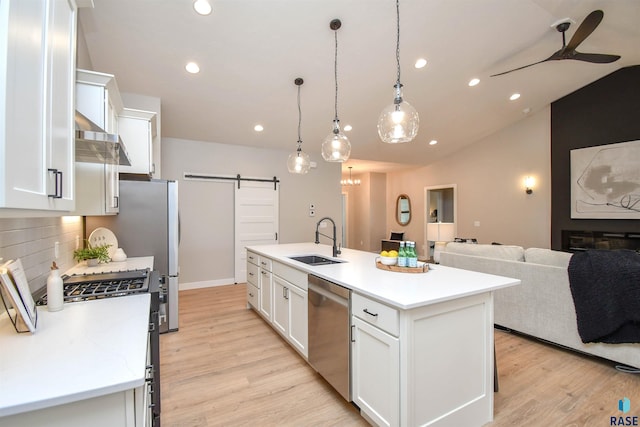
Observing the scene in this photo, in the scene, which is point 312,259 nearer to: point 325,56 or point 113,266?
point 113,266

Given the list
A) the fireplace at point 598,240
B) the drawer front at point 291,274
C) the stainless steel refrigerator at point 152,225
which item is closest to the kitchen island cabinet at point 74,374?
the drawer front at point 291,274

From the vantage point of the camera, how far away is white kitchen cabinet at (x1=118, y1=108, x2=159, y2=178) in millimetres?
2834

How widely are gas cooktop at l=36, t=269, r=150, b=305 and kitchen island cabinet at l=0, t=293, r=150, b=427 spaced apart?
38cm

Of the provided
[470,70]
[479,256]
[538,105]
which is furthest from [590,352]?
[538,105]

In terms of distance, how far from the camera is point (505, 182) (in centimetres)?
663

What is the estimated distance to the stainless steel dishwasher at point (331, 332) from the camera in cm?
189

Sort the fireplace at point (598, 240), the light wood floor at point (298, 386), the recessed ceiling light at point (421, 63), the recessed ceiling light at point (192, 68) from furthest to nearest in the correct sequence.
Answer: the fireplace at point (598, 240), the recessed ceiling light at point (421, 63), the recessed ceiling light at point (192, 68), the light wood floor at point (298, 386)

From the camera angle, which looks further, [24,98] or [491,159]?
[491,159]

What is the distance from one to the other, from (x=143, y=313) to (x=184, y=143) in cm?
447

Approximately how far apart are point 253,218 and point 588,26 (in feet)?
17.4

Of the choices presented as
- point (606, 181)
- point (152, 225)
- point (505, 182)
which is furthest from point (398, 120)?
point (505, 182)

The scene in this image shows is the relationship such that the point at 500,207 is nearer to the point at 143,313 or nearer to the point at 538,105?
the point at 538,105

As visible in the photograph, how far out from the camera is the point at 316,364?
7.40ft

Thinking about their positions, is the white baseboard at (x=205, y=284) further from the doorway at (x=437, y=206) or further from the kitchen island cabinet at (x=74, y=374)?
the doorway at (x=437, y=206)
